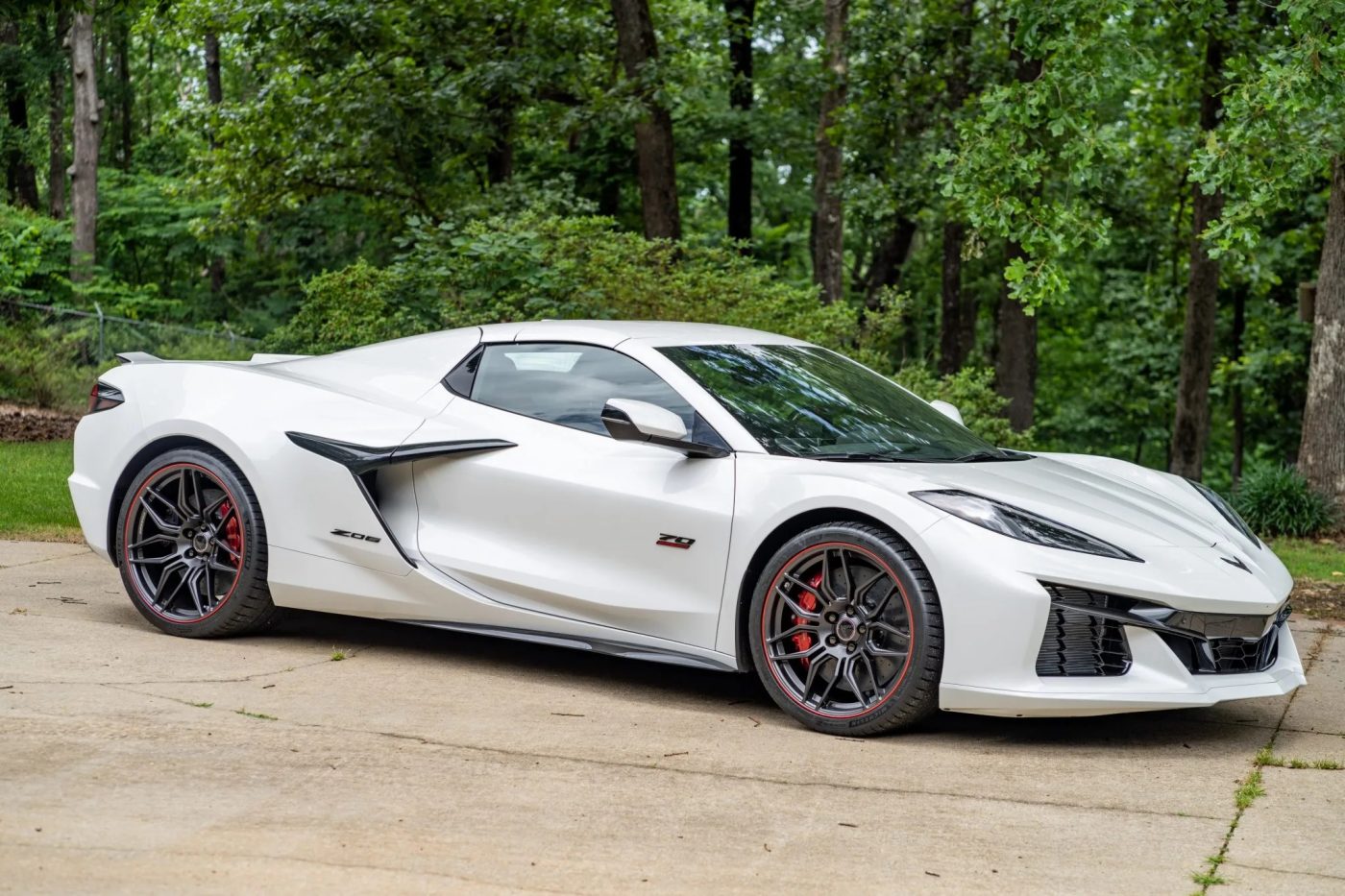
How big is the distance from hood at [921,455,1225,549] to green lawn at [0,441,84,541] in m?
6.19

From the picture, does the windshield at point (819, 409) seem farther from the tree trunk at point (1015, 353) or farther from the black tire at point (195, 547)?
the tree trunk at point (1015, 353)

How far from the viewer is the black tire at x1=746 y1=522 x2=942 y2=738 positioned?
5.09 metres

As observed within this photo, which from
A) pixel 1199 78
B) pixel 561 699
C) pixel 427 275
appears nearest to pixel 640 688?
pixel 561 699

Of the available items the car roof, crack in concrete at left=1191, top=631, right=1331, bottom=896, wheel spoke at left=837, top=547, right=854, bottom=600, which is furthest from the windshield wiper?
crack in concrete at left=1191, top=631, right=1331, bottom=896

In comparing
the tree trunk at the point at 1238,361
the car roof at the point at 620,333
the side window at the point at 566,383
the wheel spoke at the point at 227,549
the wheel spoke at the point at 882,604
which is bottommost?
the tree trunk at the point at 1238,361

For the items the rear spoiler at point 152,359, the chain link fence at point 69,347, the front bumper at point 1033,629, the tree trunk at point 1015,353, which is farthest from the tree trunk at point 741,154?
the front bumper at point 1033,629

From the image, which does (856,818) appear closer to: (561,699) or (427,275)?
(561,699)

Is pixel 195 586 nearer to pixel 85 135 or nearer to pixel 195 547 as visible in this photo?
pixel 195 547

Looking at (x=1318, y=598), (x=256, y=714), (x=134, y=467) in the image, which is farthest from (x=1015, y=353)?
(x=256, y=714)

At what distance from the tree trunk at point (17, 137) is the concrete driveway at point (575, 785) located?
89.6 feet

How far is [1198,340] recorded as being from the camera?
1975 cm

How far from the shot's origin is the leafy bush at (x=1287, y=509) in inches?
535

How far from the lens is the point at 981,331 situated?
42.8 m

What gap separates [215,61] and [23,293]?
37.4 feet
